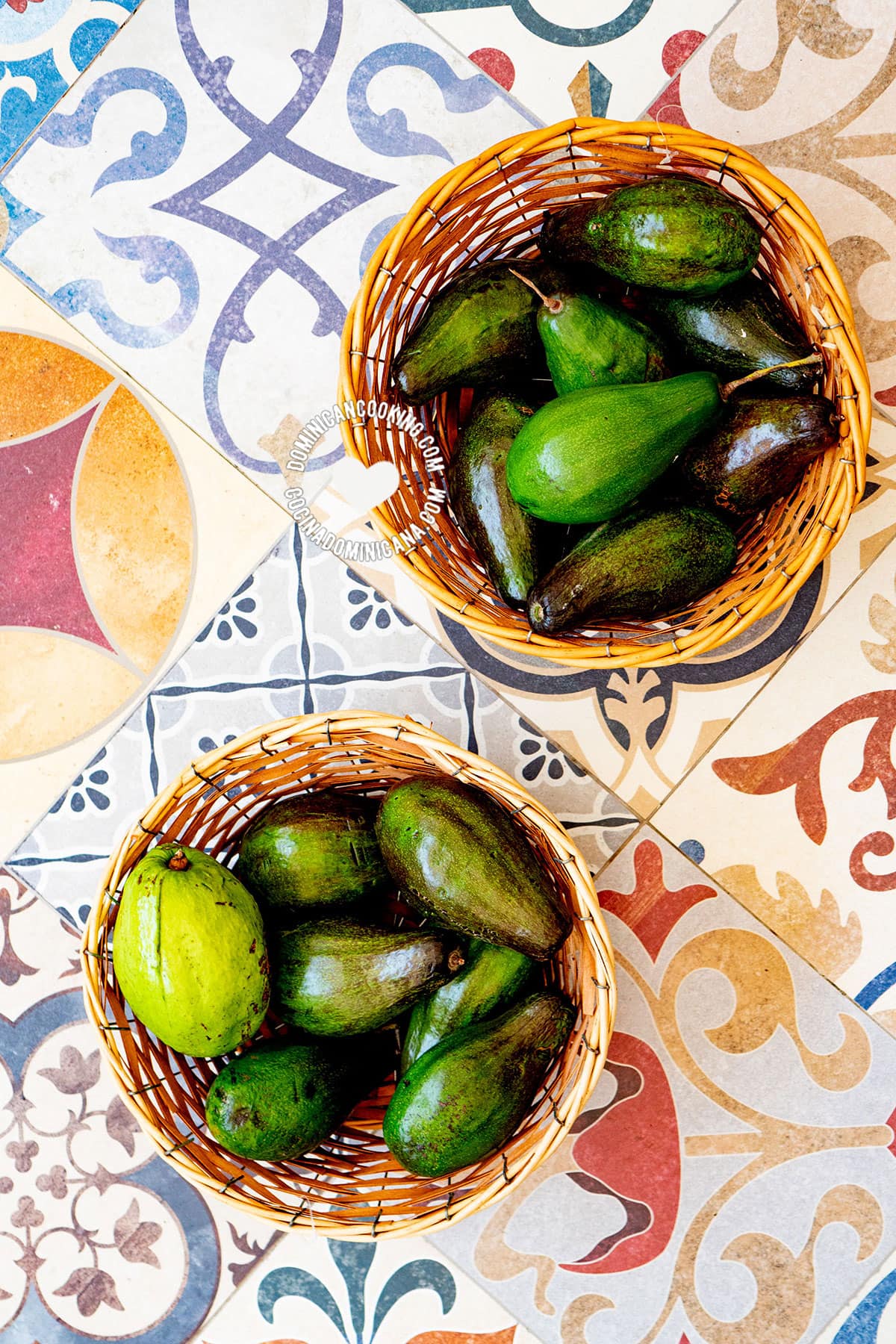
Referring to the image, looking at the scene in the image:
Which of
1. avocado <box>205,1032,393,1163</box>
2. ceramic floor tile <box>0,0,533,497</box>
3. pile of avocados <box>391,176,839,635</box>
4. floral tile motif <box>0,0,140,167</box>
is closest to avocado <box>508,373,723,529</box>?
pile of avocados <box>391,176,839,635</box>

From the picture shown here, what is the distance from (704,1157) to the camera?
3.47 ft

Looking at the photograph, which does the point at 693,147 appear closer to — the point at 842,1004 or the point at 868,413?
the point at 868,413

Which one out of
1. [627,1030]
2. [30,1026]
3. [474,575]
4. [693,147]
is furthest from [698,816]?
[30,1026]

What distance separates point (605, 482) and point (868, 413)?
0.66ft

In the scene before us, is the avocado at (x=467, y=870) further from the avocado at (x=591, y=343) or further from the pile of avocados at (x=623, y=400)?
the avocado at (x=591, y=343)

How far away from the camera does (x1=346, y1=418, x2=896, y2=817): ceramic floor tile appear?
1.03m

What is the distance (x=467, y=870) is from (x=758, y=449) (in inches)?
15.3

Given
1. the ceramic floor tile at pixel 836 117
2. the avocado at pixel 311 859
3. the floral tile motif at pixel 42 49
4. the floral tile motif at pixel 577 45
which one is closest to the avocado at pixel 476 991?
the avocado at pixel 311 859

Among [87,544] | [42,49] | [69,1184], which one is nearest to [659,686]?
[87,544]

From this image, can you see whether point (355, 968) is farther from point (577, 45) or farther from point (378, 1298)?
point (577, 45)

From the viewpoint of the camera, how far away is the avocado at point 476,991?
88 centimetres

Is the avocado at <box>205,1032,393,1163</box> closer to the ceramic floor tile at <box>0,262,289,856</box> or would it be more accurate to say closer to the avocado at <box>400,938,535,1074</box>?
the avocado at <box>400,938,535,1074</box>

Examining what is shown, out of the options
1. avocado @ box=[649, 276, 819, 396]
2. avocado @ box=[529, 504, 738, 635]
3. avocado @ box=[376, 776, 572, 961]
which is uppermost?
avocado @ box=[649, 276, 819, 396]

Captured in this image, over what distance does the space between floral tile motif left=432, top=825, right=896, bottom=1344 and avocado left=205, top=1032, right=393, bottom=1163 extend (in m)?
0.29
